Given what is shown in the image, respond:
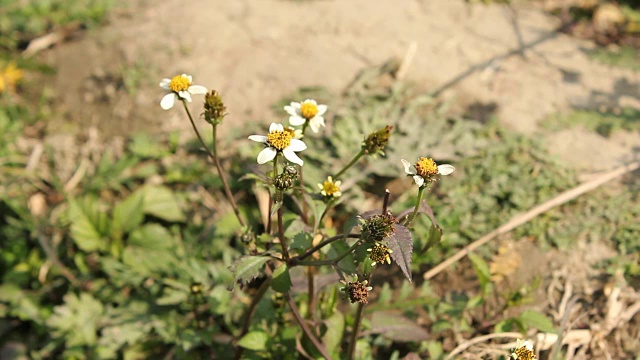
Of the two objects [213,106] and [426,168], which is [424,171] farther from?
[213,106]

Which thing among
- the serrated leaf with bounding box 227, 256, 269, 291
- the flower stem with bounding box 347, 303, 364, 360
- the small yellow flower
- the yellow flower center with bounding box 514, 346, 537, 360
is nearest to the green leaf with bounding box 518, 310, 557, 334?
the yellow flower center with bounding box 514, 346, 537, 360

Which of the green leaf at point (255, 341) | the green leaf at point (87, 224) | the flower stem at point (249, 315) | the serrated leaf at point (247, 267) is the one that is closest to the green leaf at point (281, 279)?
the serrated leaf at point (247, 267)

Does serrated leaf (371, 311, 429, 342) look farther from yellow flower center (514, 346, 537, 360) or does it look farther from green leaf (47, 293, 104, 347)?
green leaf (47, 293, 104, 347)

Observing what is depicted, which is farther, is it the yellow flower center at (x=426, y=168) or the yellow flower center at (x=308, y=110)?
the yellow flower center at (x=308, y=110)

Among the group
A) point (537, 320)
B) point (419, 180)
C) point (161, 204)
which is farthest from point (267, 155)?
point (161, 204)

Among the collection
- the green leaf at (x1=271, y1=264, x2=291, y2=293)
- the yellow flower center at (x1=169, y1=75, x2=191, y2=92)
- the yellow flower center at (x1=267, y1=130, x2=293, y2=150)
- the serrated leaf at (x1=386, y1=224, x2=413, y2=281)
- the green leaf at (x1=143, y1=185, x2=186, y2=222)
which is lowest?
the green leaf at (x1=143, y1=185, x2=186, y2=222)

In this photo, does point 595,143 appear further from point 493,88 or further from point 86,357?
point 86,357

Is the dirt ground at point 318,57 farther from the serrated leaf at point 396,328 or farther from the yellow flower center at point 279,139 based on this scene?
the yellow flower center at point 279,139
